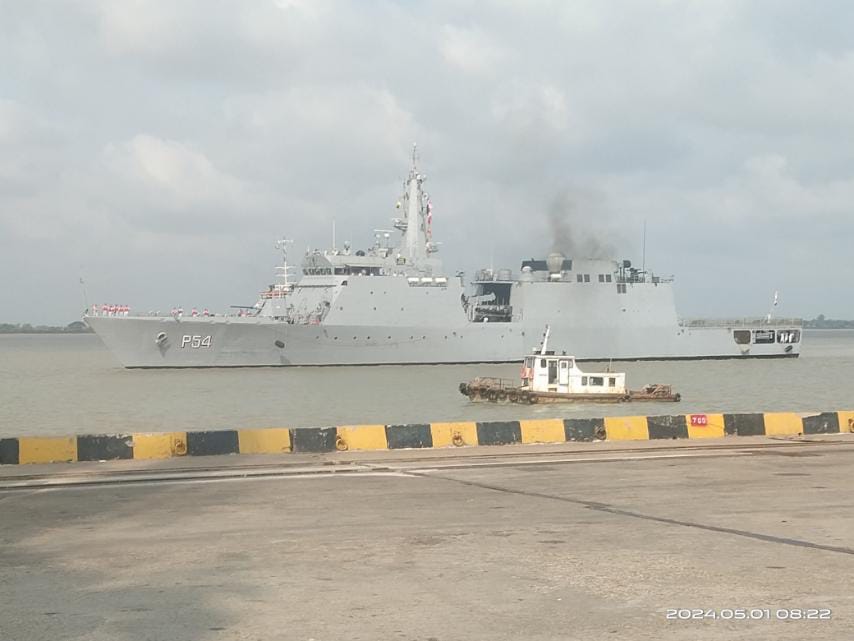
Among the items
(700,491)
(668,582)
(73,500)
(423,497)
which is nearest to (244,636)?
(668,582)

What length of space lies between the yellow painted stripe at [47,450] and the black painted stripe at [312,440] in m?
2.83

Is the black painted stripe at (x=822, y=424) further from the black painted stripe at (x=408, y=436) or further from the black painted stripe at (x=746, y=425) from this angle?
the black painted stripe at (x=408, y=436)

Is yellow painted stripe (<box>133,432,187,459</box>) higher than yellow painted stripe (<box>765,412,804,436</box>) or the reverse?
higher

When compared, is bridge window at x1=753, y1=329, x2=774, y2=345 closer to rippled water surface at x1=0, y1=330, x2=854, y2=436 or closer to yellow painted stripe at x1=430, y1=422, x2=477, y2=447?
rippled water surface at x1=0, y1=330, x2=854, y2=436

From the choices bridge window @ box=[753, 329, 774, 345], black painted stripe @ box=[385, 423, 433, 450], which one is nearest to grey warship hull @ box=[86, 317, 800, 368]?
bridge window @ box=[753, 329, 774, 345]

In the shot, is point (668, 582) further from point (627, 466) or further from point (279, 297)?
point (279, 297)

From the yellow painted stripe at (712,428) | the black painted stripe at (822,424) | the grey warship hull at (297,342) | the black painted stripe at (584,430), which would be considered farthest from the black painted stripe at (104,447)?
the grey warship hull at (297,342)

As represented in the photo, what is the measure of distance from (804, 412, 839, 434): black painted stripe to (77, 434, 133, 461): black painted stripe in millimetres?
10113

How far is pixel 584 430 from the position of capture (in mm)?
15016

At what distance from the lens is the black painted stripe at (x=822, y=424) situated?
15891 millimetres

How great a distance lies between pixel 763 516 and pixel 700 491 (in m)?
1.47

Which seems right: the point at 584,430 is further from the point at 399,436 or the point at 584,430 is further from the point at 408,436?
the point at 399,436

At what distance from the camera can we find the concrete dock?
17.5 feet

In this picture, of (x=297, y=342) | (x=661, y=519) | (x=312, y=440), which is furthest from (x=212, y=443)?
(x=297, y=342)
